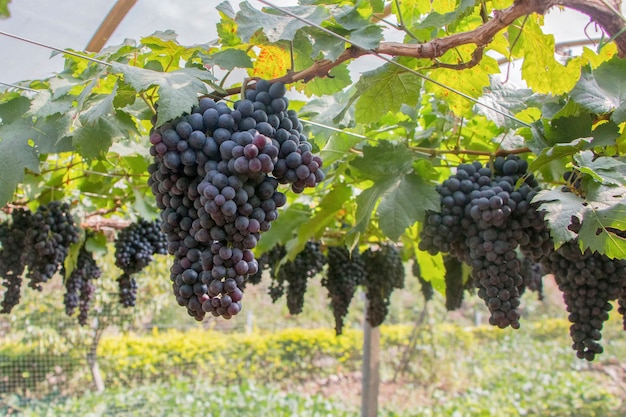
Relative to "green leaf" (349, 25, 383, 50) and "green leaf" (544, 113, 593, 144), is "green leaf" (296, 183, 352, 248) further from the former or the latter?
"green leaf" (349, 25, 383, 50)

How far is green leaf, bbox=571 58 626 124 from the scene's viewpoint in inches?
49.7

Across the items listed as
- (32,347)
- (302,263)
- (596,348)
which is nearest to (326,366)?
(32,347)

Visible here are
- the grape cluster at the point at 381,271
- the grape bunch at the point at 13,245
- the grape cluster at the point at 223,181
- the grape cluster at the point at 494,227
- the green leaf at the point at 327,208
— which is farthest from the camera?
the grape cluster at the point at 381,271

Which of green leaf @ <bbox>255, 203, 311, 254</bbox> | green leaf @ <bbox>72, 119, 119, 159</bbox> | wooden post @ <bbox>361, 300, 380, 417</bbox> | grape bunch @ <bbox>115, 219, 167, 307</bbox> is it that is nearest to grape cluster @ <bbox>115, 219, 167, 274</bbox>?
grape bunch @ <bbox>115, 219, 167, 307</bbox>

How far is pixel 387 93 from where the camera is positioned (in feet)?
4.53

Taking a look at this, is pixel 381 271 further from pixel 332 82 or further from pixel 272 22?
pixel 272 22

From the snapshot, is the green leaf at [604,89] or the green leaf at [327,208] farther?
the green leaf at [327,208]

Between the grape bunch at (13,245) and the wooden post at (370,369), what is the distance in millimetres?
2420

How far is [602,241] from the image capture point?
118 cm

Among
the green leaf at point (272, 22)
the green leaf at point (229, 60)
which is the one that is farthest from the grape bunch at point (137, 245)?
the green leaf at point (272, 22)

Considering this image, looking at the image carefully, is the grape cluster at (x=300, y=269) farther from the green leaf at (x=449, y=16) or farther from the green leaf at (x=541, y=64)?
the green leaf at (x=449, y=16)

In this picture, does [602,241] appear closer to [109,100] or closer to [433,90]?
[433,90]

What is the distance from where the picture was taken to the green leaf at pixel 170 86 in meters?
0.91

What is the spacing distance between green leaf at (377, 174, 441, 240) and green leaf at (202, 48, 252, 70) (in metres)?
0.53
